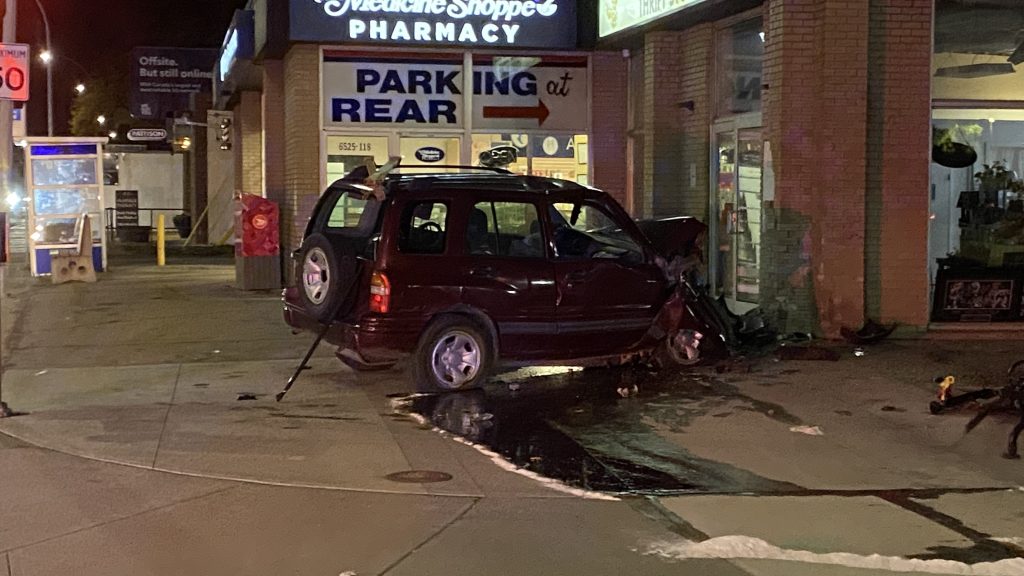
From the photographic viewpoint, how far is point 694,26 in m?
15.8

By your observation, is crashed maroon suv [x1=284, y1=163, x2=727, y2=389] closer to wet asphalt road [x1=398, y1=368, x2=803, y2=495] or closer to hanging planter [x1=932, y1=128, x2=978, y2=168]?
wet asphalt road [x1=398, y1=368, x2=803, y2=495]

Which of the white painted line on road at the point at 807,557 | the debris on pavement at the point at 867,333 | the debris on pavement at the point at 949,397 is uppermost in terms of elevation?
the debris on pavement at the point at 867,333

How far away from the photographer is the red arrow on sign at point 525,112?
1900 centimetres

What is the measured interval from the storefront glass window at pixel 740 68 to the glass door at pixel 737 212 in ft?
0.83

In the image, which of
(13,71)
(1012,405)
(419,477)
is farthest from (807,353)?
(13,71)

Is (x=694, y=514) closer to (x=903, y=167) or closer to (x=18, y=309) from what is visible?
(x=903, y=167)

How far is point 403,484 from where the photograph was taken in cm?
756

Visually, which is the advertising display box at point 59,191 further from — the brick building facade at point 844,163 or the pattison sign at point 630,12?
the brick building facade at point 844,163

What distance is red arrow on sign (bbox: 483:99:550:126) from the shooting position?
1900 centimetres

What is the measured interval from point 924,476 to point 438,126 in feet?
39.7

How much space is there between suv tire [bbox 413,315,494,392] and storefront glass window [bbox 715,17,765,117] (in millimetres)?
5652

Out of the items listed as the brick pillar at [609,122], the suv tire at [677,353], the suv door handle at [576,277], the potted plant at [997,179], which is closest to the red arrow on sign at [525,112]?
the brick pillar at [609,122]

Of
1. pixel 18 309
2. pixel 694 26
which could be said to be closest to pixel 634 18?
pixel 694 26

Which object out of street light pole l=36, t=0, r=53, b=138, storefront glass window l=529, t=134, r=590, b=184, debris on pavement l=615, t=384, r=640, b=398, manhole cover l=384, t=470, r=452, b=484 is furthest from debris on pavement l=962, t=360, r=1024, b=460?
street light pole l=36, t=0, r=53, b=138
